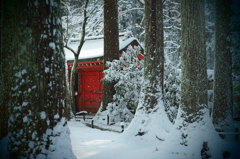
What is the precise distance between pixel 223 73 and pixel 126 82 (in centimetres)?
392

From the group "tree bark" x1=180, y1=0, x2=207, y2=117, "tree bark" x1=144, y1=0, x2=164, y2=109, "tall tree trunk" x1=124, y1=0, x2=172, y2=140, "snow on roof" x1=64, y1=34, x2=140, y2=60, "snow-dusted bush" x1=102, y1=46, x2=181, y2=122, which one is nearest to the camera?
"tree bark" x1=180, y1=0, x2=207, y2=117

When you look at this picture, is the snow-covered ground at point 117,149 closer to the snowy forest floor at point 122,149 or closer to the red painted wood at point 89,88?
the snowy forest floor at point 122,149

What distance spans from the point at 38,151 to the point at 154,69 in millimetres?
4642

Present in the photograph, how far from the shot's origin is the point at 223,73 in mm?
6609

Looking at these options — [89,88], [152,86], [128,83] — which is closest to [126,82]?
[128,83]

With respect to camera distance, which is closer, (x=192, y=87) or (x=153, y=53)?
(x=192, y=87)

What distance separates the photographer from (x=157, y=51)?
6355 millimetres

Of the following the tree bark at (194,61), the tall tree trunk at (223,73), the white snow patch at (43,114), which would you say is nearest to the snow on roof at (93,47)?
the tall tree trunk at (223,73)

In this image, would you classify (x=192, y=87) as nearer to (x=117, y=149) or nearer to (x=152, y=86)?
(x=152, y=86)

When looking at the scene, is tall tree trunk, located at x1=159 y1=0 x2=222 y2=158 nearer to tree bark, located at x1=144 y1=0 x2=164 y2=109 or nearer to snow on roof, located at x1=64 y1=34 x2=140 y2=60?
tree bark, located at x1=144 y1=0 x2=164 y2=109

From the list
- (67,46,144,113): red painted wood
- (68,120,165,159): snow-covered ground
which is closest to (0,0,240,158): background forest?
(68,120,165,159): snow-covered ground

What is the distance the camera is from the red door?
46.0ft

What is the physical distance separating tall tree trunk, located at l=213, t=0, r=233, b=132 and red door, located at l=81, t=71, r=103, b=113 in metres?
8.71

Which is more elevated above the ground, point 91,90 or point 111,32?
point 111,32
